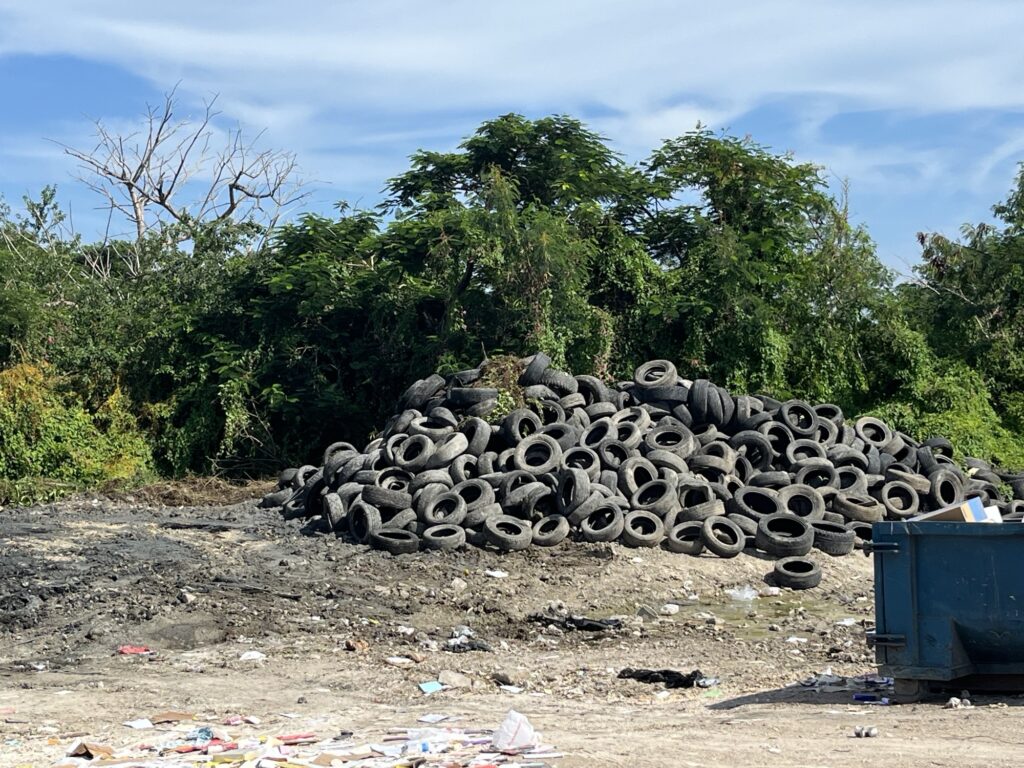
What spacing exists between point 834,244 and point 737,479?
9.18 meters

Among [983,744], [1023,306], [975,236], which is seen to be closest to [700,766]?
[983,744]

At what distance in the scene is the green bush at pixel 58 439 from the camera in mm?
21219

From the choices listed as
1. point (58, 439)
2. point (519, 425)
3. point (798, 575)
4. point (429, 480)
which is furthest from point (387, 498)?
point (58, 439)

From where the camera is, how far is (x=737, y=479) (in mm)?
15375

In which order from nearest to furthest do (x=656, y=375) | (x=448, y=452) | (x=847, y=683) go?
(x=847, y=683), (x=448, y=452), (x=656, y=375)

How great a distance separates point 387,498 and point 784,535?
469 centimetres

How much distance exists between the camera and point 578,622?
1095cm

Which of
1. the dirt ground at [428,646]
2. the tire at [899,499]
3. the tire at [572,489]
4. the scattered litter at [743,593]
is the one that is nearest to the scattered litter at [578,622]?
the dirt ground at [428,646]

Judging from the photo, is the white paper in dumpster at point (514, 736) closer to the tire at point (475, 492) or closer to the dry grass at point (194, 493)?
the tire at point (475, 492)

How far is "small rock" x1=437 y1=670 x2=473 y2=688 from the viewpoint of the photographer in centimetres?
852

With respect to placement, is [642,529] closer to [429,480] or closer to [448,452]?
[429,480]

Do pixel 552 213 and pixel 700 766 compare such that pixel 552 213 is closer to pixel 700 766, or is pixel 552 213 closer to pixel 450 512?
pixel 450 512

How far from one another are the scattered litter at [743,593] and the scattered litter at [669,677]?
3.78m

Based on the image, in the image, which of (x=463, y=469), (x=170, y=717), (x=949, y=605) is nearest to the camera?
(x=949, y=605)
